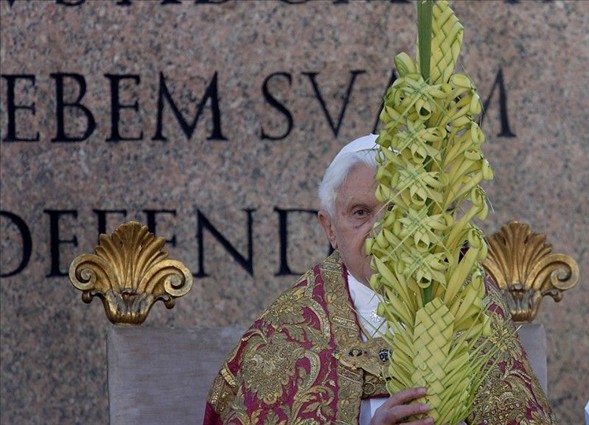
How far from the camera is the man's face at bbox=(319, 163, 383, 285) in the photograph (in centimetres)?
427

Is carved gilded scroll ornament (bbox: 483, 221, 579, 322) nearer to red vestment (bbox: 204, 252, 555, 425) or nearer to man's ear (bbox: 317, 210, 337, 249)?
red vestment (bbox: 204, 252, 555, 425)

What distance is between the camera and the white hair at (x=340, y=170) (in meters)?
4.29

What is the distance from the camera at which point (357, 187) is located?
428 centimetres

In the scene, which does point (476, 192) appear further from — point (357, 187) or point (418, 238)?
point (357, 187)

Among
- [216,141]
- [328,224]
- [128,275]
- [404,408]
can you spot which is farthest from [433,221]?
[216,141]

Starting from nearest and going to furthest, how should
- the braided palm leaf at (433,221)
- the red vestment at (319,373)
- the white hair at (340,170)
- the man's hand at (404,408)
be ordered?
the braided palm leaf at (433,221) → the man's hand at (404,408) → the red vestment at (319,373) → the white hair at (340,170)

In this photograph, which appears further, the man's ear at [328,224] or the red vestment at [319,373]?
the man's ear at [328,224]

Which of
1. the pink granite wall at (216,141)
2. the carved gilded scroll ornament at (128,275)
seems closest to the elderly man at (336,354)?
the carved gilded scroll ornament at (128,275)

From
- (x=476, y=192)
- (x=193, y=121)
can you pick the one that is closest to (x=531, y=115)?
(x=193, y=121)

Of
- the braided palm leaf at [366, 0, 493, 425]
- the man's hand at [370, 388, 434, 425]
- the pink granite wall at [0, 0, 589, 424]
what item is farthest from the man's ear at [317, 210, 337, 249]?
the pink granite wall at [0, 0, 589, 424]

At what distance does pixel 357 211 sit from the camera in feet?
14.1

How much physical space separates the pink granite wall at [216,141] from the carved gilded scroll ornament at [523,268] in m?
0.90

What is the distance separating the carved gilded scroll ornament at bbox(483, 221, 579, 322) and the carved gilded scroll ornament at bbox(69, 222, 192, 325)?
732 millimetres

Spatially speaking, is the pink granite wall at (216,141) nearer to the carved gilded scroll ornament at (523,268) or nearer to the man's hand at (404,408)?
the carved gilded scroll ornament at (523,268)
